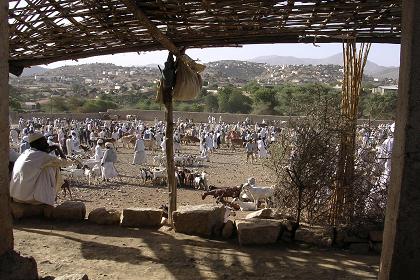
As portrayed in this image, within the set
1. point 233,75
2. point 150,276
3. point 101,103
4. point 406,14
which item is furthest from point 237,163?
point 233,75

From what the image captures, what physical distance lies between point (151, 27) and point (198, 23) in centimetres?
55

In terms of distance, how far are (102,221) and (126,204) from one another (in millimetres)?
6661

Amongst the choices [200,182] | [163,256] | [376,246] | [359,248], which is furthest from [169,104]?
[200,182]

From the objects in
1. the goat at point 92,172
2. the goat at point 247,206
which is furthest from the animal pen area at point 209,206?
the goat at point 92,172

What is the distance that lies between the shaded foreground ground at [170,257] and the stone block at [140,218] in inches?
9.7

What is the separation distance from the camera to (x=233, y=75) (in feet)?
466

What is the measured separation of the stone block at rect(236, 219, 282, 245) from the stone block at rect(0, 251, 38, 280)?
2.65m

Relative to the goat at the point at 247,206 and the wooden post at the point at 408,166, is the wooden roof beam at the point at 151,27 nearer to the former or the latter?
the wooden post at the point at 408,166

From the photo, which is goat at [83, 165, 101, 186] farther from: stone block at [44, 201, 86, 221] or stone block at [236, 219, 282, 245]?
stone block at [236, 219, 282, 245]

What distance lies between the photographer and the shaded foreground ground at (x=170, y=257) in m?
4.45

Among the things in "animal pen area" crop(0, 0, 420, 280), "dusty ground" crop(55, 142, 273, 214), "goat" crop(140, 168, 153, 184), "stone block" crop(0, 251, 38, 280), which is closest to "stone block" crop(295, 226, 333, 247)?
"animal pen area" crop(0, 0, 420, 280)

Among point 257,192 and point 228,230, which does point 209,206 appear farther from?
point 257,192

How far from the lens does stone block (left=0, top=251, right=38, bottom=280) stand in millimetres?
3098

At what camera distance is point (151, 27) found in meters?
5.24
